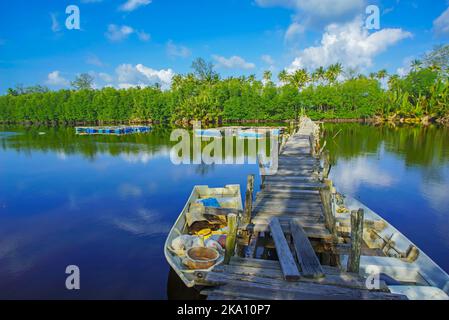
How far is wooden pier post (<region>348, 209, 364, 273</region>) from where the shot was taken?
596cm

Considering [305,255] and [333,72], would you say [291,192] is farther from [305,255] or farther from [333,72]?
[333,72]

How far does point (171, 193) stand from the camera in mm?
19234

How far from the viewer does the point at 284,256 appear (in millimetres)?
6086

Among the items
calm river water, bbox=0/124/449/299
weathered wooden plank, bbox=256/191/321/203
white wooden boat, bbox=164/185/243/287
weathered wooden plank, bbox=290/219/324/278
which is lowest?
calm river water, bbox=0/124/449/299

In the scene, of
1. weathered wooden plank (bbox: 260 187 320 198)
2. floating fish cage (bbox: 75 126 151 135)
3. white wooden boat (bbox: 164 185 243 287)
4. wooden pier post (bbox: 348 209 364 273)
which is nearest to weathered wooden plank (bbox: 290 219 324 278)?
wooden pier post (bbox: 348 209 364 273)

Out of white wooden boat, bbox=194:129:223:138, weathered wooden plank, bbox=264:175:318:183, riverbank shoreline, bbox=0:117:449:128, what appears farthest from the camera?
riverbank shoreline, bbox=0:117:449:128

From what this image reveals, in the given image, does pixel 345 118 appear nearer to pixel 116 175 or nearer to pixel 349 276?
pixel 116 175

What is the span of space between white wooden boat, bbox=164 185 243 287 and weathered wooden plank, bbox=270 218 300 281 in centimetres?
159

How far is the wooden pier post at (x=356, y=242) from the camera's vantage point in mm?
5957

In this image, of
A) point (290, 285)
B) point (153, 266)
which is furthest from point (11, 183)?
point (290, 285)

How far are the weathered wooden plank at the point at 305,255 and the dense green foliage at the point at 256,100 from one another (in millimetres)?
68895

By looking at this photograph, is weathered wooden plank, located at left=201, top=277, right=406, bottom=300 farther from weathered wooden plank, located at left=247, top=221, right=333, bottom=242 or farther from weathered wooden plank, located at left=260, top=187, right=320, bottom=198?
weathered wooden plank, located at left=260, top=187, right=320, bottom=198

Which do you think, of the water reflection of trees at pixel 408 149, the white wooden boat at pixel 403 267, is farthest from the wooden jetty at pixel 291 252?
the water reflection of trees at pixel 408 149

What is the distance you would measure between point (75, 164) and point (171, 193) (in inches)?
613
